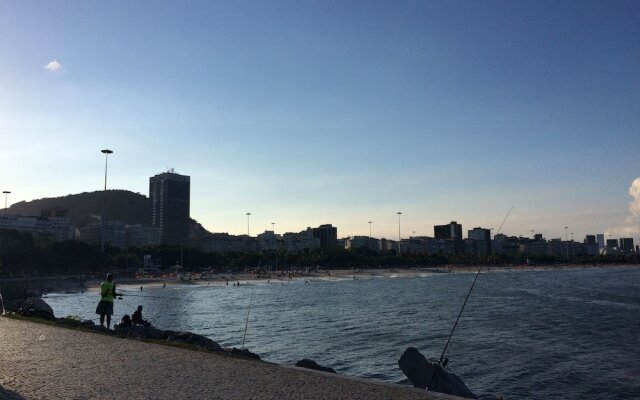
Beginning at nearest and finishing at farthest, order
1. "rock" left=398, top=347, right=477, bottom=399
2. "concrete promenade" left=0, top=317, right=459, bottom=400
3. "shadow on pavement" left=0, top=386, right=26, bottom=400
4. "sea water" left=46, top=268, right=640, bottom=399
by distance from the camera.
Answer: "shadow on pavement" left=0, top=386, right=26, bottom=400 < "concrete promenade" left=0, top=317, right=459, bottom=400 < "rock" left=398, top=347, right=477, bottom=399 < "sea water" left=46, top=268, right=640, bottom=399

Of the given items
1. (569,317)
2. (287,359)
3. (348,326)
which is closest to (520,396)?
(287,359)

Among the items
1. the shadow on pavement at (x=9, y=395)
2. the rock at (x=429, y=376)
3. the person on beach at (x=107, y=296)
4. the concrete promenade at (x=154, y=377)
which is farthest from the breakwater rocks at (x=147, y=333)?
the shadow on pavement at (x=9, y=395)

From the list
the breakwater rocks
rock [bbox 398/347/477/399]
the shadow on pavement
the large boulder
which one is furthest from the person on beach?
rock [bbox 398/347/477/399]

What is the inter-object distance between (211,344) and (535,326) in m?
28.0

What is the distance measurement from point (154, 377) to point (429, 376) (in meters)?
5.62

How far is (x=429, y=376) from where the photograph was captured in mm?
10719

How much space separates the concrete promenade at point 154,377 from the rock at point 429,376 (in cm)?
218

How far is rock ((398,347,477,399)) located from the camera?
10.5m

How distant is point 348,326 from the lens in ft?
124

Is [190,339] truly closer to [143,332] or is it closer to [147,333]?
[147,333]

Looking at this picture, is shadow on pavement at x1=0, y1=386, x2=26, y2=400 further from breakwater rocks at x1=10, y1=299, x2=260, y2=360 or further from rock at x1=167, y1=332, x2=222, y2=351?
rock at x1=167, y1=332, x2=222, y2=351

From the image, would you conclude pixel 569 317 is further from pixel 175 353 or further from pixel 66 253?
pixel 66 253

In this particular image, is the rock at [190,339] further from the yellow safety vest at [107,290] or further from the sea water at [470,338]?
the yellow safety vest at [107,290]

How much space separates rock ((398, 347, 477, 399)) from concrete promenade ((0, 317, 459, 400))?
2.18 meters
